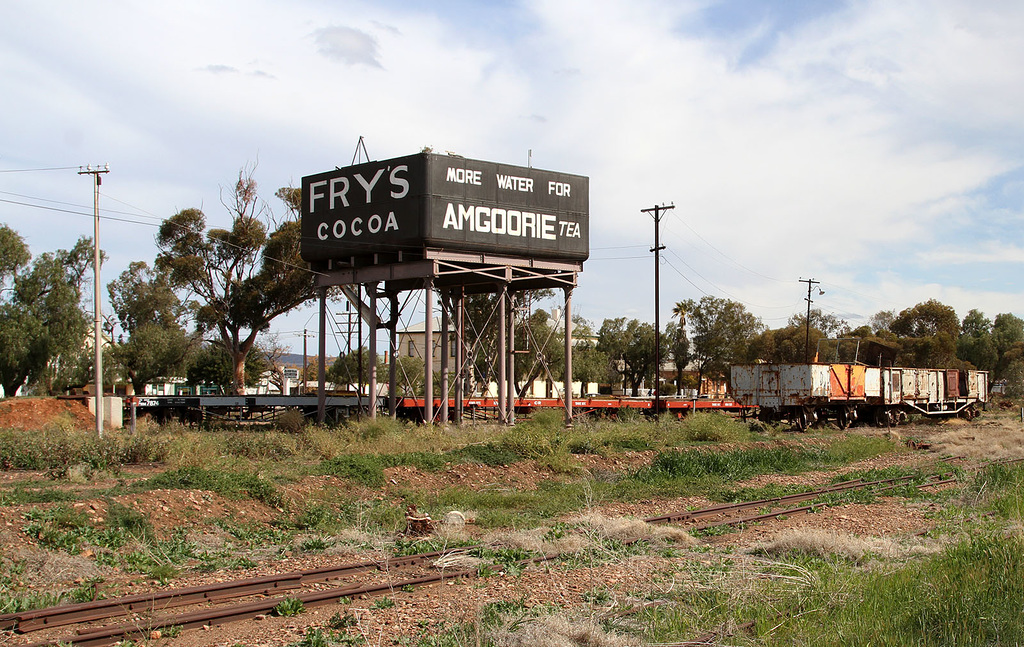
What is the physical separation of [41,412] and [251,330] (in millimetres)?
21246

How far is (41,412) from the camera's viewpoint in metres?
34.0

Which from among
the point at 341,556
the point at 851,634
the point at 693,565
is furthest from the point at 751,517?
the point at 851,634

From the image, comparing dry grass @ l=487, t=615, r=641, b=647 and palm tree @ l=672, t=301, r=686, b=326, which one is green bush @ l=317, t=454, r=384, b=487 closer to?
dry grass @ l=487, t=615, r=641, b=647

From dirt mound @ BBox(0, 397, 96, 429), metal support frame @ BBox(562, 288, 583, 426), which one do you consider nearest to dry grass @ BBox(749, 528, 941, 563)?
metal support frame @ BBox(562, 288, 583, 426)

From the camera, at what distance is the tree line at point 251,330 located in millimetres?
46312

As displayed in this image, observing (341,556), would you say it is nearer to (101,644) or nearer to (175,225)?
(101,644)

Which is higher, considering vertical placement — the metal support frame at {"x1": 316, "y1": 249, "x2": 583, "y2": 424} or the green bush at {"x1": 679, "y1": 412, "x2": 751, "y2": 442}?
the metal support frame at {"x1": 316, "y1": 249, "x2": 583, "y2": 424}

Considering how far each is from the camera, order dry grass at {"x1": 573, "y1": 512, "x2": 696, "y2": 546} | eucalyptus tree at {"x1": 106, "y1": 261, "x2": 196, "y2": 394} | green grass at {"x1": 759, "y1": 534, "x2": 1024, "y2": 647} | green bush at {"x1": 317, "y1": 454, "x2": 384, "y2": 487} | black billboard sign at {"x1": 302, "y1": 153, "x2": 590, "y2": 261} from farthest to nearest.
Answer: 1. eucalyptus tree at {"x1": 106, "y1": 261, "x2": 196, "y2": 394}
2. black billboard sign at {"x1": 302, "y1": 153, "x2": 590, "y2": 261}
3. green bush at {"x1": 317, "y1": 454, "x2": 384, "y2": 487}
4. dry grass at {"x1": 573, "y1": 512, "x2": 696, "y2": 546}
5. green grass at {"x1": 759, "y1": 534, "x2": 1024, "y2": 647}

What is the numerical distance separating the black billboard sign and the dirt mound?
12077mm

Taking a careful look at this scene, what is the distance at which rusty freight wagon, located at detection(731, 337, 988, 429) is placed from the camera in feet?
117

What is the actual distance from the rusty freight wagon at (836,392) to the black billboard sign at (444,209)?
35.0 ft

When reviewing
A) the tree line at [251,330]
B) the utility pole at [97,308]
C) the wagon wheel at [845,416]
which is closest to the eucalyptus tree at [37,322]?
the tree line at [251,330]

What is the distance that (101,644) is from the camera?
24.8 feet

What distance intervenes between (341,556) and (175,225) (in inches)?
1842
